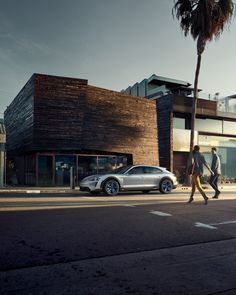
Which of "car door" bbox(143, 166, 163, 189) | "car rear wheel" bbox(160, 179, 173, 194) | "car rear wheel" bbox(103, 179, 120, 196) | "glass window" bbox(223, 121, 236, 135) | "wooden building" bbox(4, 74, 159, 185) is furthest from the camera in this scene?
"glass window" bbox(223, 121, 236, 135)

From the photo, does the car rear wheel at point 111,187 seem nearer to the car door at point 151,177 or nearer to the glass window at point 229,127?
the car door at point 151,177

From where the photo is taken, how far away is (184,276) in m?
4.06

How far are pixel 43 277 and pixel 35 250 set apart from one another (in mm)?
1181

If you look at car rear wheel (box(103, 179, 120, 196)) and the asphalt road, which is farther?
car rear wheel (box(103, 179, 120, 196))

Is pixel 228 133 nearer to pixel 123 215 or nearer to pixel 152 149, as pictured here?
pixel 152 149

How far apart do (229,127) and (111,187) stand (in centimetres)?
1965

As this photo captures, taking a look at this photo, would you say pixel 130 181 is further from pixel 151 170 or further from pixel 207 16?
pixel 207 16

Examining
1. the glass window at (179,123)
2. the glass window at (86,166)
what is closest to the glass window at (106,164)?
the glass window at (86,166)

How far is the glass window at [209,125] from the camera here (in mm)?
29270

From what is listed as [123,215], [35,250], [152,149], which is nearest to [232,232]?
[123,215]

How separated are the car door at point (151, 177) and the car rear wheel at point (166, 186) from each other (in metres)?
0.25

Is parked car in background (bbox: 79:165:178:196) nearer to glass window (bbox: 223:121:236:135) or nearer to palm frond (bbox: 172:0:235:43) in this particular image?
palm frond (bbox: 172:0:235:43)

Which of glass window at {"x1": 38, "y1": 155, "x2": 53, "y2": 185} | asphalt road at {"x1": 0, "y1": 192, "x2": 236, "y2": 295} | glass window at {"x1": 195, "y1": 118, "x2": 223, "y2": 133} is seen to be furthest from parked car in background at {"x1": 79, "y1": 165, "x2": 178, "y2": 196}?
glass window at {"x1": 195, "y1": 118, "x2": 223, "y2": 133}

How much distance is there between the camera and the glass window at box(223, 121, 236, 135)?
30.9 m
